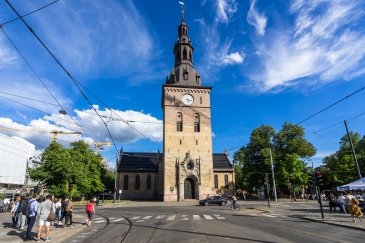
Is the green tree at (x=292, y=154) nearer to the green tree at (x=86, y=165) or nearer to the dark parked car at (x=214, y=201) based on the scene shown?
the dark parked car at (x=214, y=201)

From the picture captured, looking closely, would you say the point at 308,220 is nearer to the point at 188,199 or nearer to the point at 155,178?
the point at 188,199

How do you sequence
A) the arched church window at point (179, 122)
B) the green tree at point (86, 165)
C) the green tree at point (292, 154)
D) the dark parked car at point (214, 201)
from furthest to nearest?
the arched church window at point (179, 122)
the green tree at point (292, 154)
the green tree at point (86, 165)
the dark parked car at point (214, 201)

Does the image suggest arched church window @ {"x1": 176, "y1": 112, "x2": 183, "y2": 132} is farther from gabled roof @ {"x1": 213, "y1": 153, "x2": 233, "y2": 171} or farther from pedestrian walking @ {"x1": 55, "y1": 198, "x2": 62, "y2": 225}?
pedestrian walking @ {"x1": 55, "y1": 198, "x2": 62, "y2": 225}

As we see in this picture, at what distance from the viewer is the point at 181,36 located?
182 ft

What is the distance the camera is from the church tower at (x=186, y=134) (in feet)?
164

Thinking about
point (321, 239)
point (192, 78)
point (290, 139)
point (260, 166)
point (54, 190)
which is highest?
point (192, 78)

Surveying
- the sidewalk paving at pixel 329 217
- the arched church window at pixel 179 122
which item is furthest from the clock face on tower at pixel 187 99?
the sidewalk paving at pixel 329 217

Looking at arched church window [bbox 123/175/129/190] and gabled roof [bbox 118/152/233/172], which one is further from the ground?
gabled roof [bbox 118/152/233/172]

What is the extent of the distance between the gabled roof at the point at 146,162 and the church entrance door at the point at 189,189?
723 cm

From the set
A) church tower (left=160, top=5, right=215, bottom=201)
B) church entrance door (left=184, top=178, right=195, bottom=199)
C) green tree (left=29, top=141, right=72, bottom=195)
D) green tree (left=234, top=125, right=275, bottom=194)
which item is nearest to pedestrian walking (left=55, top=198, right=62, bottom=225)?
green tree (left=29, top=141, right=72, bottom=195)

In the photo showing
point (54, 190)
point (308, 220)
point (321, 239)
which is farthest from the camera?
point (54, 190)

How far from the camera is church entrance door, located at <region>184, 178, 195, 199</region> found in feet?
165

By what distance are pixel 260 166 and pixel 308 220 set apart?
1428 inches

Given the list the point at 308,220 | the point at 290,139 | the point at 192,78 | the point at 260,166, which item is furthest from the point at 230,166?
the point at 308,220
